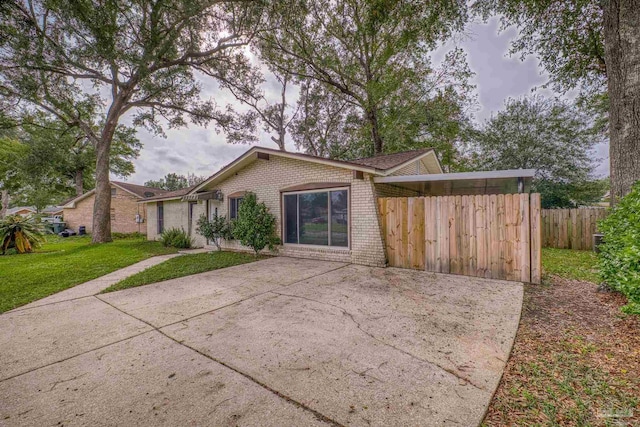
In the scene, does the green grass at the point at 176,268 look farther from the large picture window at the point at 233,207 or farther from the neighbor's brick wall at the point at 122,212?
the neighbor's brick wall at the point at 122,212

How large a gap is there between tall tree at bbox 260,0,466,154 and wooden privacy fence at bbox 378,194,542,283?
276 inches

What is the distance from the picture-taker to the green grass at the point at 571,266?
5.38m

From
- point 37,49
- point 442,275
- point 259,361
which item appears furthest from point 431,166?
point 37,49

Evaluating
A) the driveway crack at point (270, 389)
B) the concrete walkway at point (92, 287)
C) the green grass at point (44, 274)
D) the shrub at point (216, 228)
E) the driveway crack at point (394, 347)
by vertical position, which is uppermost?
the shrub at point (216, 228)

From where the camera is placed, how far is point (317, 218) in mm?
7762

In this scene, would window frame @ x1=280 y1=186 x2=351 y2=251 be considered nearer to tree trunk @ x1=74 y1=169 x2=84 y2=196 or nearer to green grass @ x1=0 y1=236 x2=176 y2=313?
green grass @ x1=0 y1=236 x2=176 y2=313

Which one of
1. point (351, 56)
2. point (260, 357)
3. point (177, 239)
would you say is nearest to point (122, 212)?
point (177, 239)

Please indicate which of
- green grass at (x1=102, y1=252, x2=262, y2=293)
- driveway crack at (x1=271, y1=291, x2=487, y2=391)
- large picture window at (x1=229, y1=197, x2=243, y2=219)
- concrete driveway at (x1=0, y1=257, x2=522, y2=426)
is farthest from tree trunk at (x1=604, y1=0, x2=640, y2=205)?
large picture window at (x1=229, y1=197, x2=243, y2=219)

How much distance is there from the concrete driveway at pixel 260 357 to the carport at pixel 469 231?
81 centimetres

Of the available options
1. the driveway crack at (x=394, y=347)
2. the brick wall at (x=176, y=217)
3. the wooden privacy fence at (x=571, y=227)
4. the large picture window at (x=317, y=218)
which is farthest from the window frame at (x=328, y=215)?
the wooden privacy fence at (x=571, y=227)

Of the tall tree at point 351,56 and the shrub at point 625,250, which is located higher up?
the tall tree at point 351,56

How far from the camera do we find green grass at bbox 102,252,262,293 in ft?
18.0

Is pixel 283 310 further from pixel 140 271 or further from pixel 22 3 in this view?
pixel 22 3

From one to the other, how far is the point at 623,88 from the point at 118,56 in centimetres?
1431
